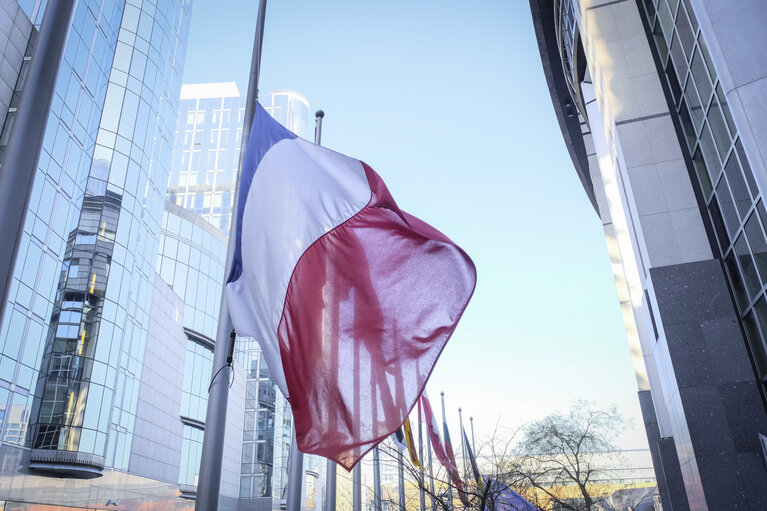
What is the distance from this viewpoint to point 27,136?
5359mm

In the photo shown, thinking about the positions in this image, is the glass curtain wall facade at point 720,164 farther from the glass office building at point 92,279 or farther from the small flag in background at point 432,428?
the glass office building at point 92,279

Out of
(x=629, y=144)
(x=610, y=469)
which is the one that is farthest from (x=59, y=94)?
(x=610, y=469)

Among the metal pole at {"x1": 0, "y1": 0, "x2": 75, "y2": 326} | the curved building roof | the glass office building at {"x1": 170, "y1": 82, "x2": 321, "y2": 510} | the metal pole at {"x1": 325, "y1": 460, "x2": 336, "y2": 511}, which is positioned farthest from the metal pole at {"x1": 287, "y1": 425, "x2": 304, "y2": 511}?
the glass office building at {"x1": 170, "y1": 82, "x2": 321, "y2": 510}

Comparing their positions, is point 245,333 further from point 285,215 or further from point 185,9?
point 185,9

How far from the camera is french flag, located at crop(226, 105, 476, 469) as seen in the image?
22.5 feet

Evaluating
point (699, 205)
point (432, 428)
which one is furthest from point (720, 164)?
point (432, 428)

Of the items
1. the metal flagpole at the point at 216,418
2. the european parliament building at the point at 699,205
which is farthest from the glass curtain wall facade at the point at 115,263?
the european parliament building at the point at 699,205

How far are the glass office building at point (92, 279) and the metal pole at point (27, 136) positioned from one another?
77.4 feet

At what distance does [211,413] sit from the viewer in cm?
780

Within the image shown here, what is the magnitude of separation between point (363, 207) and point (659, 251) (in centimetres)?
765

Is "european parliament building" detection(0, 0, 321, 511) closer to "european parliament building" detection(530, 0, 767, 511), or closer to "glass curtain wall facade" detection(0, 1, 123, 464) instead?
"glass curtain wall facade" detection(0, 1, 123, 464)

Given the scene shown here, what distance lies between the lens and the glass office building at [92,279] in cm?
3097

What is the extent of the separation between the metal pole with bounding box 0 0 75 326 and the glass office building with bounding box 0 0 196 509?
23.6 metres

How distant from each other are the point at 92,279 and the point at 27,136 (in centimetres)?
3450
